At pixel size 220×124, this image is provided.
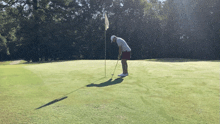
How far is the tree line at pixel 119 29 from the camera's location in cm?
2539

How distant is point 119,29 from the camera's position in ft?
91.6

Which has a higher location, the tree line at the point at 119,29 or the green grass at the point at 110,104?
the tree line at the point at 119,29

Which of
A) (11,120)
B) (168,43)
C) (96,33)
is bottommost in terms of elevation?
(11,120)

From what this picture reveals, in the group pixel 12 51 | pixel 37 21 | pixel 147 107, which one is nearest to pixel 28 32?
pixel 37 21

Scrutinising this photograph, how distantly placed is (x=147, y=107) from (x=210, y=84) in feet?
10.6

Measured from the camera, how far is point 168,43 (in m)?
26.4

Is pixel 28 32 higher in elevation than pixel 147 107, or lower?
higher

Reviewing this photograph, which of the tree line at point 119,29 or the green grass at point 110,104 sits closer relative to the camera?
the green grass at point 110,104

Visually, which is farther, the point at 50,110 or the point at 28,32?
the point at 28,32

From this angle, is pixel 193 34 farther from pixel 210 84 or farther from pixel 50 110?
pixel 50 110

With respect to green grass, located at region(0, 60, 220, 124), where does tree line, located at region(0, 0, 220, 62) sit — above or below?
above

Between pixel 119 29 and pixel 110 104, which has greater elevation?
pixel 119 29

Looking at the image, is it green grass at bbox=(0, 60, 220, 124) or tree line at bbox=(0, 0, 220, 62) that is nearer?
green grass at bbox=(0, 60, 220, 124)

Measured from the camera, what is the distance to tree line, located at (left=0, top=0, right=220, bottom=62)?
25.4m
